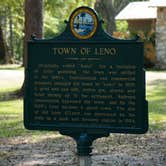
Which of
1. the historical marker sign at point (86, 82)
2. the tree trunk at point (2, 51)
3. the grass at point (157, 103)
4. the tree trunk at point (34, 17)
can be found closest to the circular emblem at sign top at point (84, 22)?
the historical marker sign at point (86, 82)

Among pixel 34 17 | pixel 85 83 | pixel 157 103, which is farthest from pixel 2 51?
pixel 85 83

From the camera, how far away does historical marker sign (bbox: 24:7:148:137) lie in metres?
6.71

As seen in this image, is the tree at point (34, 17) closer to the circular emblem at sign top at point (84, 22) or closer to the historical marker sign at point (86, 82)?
the historical marker sign at point (86, 82)

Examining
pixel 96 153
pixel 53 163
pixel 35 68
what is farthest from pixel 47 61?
pixel 96 153

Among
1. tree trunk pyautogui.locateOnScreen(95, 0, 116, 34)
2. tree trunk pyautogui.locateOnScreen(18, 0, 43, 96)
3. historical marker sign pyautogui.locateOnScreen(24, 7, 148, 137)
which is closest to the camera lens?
historical marker sign pyautogui.locateOnScreen(24, 7, 148, 137)

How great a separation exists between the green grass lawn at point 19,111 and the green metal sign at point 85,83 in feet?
15.7

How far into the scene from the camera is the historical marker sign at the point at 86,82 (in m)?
6.71

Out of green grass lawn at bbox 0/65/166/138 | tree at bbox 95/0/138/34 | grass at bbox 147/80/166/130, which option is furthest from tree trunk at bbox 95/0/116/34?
green grass lawn at bbox 0/65/166/138

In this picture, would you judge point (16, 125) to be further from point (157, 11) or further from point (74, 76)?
point (157, 11)

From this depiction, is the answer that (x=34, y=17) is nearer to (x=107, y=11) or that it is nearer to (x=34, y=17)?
(x=34, y=17)

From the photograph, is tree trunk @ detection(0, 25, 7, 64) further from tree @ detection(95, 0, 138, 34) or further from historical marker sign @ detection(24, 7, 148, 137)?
historical marker sign @ detection(24, 7, 148, 137)

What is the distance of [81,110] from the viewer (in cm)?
681

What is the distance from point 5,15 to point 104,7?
331 inches

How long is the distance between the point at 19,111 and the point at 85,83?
8966 mm
